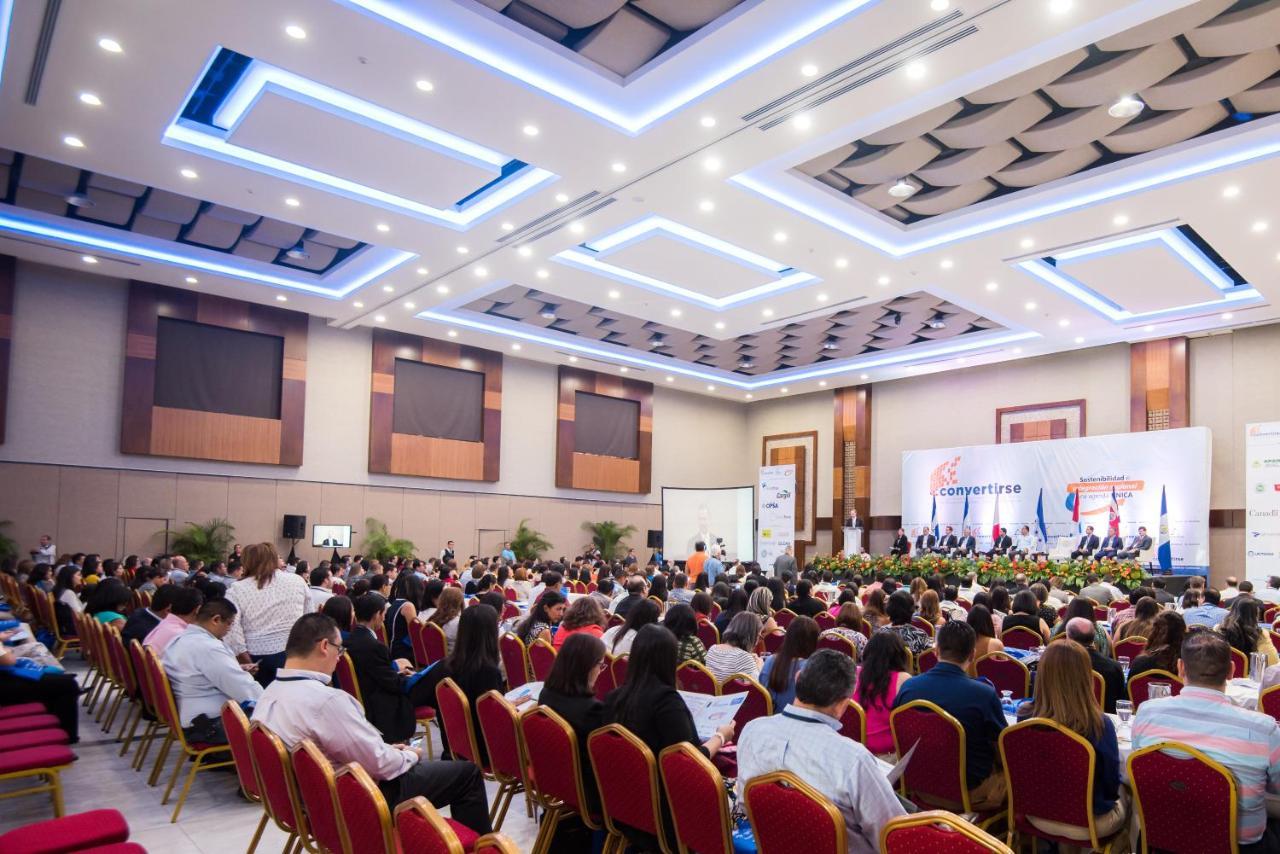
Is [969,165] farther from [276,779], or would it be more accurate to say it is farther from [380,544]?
[380,544]

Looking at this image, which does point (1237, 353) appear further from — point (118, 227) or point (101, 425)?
point (101, 425)

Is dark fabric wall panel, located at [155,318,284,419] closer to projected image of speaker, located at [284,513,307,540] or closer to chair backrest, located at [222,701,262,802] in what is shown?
projected image of speaker, located at [284,513,307,540]

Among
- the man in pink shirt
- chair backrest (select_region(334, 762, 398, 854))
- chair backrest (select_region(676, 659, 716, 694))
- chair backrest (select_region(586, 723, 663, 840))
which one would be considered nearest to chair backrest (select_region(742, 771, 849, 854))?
chair backrest (select_region(586, 723, 663, 840))

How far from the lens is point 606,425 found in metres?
21.2

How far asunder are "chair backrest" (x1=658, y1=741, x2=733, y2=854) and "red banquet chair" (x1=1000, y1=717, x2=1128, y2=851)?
51.6 inches

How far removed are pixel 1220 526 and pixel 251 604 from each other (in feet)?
53.3

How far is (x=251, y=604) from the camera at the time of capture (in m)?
5.66

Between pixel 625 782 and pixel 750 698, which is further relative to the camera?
pixel 750 698

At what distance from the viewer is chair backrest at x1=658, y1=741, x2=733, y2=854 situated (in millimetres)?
2734

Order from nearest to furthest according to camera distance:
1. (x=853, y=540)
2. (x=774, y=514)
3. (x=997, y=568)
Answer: (x=997, y=568)
(x=774, y=514)
(x=853, y=540)

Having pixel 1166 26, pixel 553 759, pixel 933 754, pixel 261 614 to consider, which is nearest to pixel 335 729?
pixel 553 759

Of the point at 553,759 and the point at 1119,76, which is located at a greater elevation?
the point at 1119,76

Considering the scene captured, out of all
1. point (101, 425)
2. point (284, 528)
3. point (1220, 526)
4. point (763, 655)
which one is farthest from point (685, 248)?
point (1220, 526)

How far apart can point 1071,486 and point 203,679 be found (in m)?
15.9
